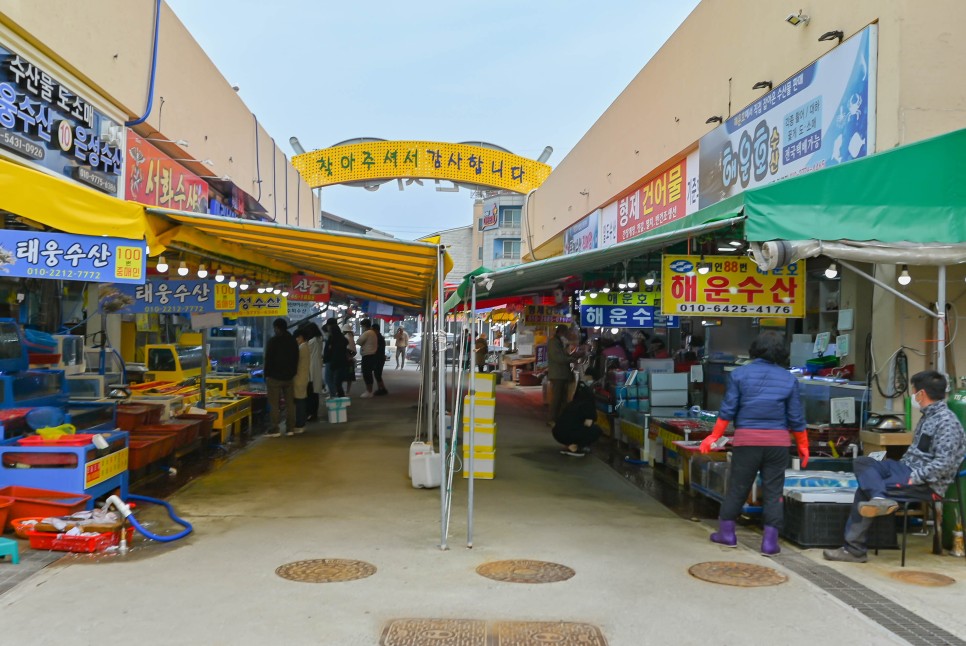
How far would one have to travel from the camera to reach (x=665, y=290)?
27.6 feet

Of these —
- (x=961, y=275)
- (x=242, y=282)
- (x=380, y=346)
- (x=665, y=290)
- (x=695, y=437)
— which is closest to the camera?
(x=961, y=275)

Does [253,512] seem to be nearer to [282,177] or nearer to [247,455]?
[247,455]

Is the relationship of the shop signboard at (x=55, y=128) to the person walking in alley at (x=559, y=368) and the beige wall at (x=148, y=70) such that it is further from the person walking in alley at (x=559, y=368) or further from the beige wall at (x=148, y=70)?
the person walking in alley at (x=559, y=368)

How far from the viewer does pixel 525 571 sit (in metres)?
6.16

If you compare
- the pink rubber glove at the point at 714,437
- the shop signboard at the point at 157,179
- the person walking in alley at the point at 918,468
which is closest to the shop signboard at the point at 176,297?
the shop signboard at the point at 157,179

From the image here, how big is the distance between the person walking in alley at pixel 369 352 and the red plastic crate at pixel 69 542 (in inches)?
531

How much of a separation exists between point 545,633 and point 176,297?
813 centimetres

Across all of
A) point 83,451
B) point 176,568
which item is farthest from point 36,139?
point 176,568

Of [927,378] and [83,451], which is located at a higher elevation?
[927,378]

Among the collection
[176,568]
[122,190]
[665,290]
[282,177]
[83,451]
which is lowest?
[176,568]

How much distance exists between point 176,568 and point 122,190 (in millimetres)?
6555

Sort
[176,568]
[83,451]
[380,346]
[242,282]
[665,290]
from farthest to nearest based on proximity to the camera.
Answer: [380,346] → [242,282] → [665,290] → [83,451] → [176,568]

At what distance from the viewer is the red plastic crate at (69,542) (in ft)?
21.0

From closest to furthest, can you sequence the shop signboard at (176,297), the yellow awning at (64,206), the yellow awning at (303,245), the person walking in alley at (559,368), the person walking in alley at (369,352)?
1. the yellow awning at (64,206)
2. the yellow awning at (303,245)
3. the shop signboard at (176,297)
4. the person walking in alley at (559,368)
5. the person walking in alley at (369,352)
